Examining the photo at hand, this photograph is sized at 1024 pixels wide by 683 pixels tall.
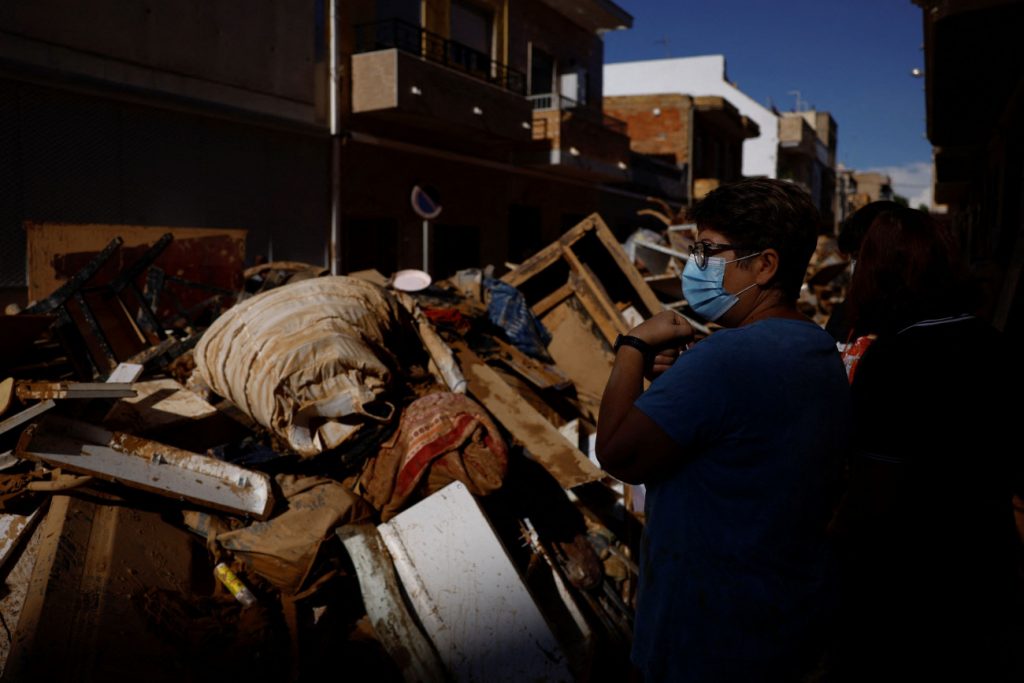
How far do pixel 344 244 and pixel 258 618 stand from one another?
31.1 ft

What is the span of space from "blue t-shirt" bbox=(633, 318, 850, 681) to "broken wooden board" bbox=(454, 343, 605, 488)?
2065mm

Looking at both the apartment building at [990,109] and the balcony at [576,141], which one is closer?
the apartment building at [990,109]

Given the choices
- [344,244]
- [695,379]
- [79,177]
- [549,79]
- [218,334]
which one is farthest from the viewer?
[549,79]

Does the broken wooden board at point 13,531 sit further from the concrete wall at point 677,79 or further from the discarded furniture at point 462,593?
the concrete wall at point 677,79

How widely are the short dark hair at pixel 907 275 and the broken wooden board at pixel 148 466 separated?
245cm

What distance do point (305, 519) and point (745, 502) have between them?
216 cm


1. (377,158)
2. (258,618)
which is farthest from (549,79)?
(258,618)

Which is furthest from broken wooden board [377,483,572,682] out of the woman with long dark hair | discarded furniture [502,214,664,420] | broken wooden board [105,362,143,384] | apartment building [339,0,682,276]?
apartment building [339,0,682,276]

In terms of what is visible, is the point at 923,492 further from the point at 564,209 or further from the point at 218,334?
the point at 564,209

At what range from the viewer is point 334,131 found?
1094 centimetres

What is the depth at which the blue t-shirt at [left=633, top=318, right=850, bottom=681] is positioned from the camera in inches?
52.7

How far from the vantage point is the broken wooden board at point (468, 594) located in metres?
2.68

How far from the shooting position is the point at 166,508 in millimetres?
3186

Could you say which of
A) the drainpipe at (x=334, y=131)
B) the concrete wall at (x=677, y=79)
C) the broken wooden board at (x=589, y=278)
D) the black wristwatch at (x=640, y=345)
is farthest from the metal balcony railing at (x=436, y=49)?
the concrete wall at (x=677, y=79)
